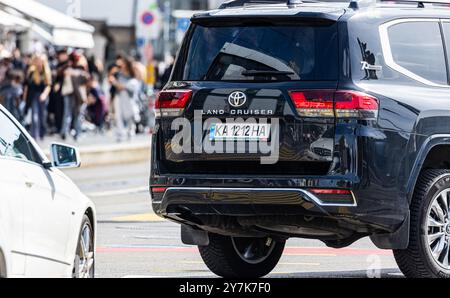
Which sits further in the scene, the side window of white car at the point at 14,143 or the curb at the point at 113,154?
the curb at the point at 113,154

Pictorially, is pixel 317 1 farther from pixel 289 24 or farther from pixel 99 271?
pixel 99 271

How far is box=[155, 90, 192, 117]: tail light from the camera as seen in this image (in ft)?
33.2

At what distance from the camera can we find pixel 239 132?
9.82 metres

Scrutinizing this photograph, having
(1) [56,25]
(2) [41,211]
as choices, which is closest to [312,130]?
(2) [41,211]

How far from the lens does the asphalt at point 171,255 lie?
11281mm

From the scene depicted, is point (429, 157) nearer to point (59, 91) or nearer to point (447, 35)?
point (447, 35)

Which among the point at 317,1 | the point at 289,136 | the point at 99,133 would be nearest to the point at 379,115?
the point at 289,136

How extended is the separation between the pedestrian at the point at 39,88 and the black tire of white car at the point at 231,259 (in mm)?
18970

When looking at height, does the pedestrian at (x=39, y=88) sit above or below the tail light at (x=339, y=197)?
below

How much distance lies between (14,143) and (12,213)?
36.7 inches

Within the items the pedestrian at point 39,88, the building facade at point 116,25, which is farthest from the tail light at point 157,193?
the building facade at point 116,25

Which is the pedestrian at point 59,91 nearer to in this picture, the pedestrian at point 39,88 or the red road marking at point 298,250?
the pedestrian at point 39,88

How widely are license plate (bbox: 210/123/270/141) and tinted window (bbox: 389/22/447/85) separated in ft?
3.53
